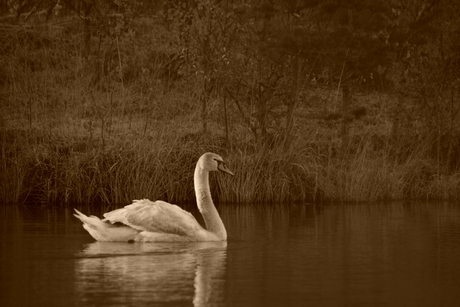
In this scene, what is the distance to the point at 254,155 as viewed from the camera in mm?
22531

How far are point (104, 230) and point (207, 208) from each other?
1.64m

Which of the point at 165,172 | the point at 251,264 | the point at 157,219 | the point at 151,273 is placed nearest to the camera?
the point at 151,273

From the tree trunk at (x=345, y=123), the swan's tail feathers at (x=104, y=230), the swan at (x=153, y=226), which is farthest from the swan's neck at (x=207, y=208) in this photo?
A: the tree trunk at (x=345, y=123)

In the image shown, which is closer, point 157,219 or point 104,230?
point 104,230

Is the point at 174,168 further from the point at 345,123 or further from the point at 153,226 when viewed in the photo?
the point at 153,226

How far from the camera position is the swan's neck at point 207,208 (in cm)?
1631

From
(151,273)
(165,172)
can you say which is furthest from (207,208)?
(165,172)

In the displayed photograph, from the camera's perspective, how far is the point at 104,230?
16.1 meters

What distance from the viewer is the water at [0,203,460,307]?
11625 mm

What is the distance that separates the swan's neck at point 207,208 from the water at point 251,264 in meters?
0.30

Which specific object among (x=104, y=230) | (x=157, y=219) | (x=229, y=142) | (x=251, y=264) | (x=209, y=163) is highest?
(x=229, y=142)

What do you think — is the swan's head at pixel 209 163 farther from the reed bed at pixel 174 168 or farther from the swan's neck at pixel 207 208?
the reed bed at pixel 174 168

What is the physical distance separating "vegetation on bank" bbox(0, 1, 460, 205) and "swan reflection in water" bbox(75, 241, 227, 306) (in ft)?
19.4

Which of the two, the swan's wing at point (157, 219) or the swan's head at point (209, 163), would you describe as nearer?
the swan's wing at point (157, 219)
